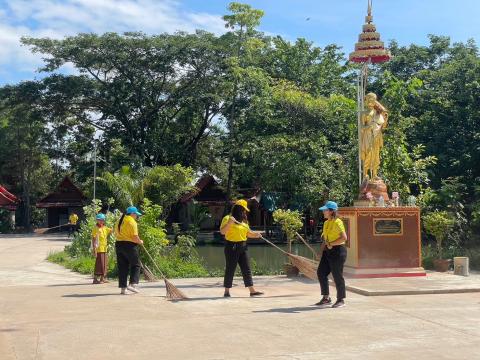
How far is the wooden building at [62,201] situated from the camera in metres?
51.7

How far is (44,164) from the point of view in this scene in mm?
57062

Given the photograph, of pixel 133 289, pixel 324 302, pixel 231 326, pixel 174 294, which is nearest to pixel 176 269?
pixel 133 289

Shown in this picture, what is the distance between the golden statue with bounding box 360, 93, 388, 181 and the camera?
1609cm

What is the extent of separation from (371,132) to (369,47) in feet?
7.53

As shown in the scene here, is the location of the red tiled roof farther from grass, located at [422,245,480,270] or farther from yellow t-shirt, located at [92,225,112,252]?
yellow t-shirt, located at [92,225,112,252]

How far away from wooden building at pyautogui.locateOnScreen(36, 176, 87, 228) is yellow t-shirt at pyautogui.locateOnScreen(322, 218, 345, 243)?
4264 cm

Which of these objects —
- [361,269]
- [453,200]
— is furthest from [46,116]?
[361,269]

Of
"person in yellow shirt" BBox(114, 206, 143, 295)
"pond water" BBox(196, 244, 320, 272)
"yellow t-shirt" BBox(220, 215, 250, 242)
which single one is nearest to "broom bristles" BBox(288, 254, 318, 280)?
"yellow t-shirt" BBox(220, 215, 250, 242)

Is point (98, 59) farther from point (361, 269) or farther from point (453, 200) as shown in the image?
point (361, 269)

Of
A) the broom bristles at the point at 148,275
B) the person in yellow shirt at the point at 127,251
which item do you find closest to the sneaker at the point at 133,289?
the person in yellow shirt at the point at 127,251

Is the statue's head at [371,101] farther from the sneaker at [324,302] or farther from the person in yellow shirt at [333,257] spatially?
the sneaker at [324,302]

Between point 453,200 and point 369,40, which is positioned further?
point 453,200

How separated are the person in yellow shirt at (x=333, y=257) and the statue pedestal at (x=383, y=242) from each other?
443cm

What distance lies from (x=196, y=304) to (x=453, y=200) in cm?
1458
